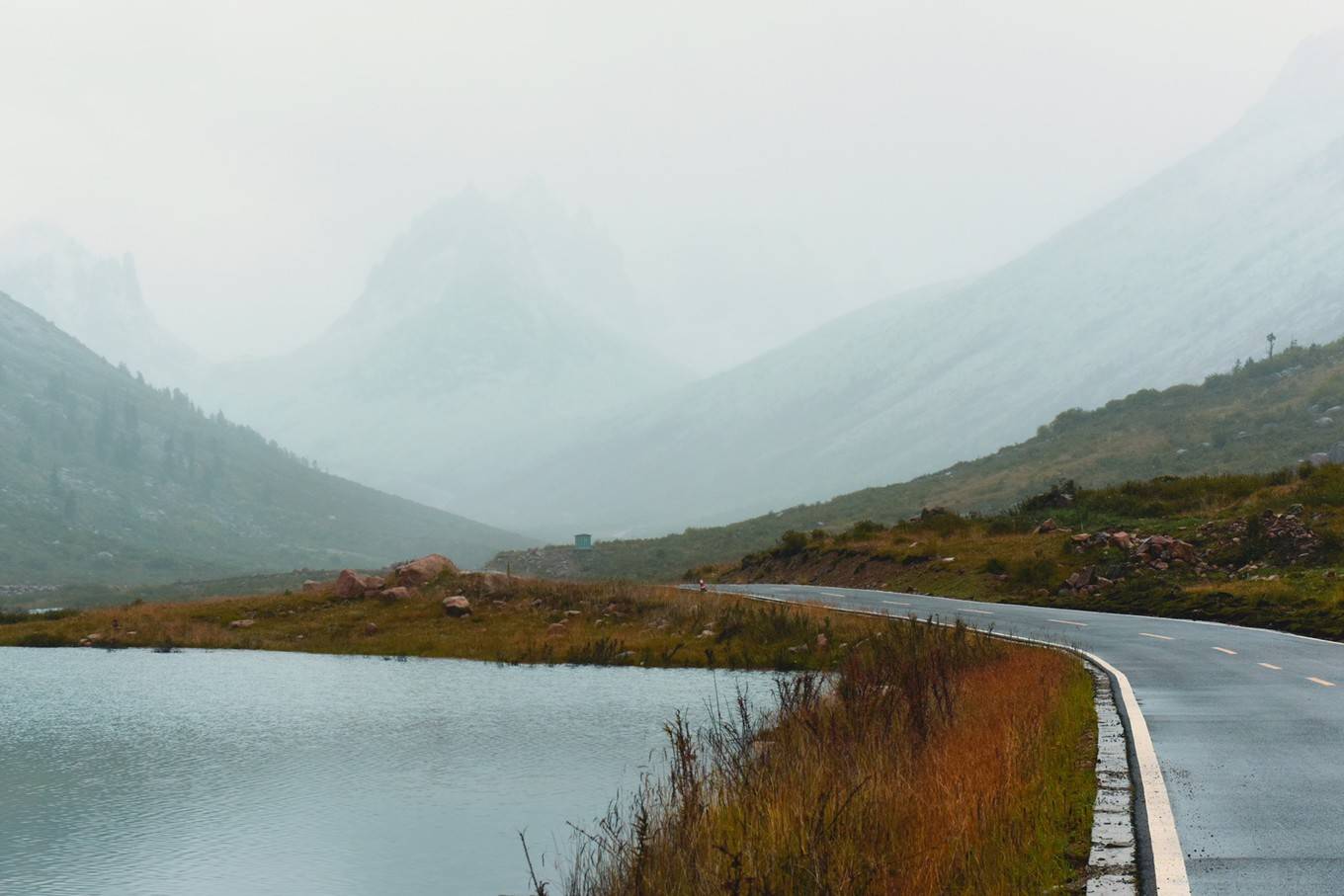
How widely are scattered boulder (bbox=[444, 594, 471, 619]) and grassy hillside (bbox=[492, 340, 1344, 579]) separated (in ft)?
166

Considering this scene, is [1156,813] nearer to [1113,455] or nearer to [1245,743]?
[1245,743]

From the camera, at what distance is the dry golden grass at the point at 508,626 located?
35.8 metres

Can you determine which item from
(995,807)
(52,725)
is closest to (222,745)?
(52,725)

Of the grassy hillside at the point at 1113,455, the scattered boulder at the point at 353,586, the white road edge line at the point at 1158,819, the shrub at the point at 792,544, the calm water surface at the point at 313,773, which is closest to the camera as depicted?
the white road edge line at the point at 1158,819

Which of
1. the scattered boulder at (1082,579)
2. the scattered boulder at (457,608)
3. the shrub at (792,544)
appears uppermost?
the shrub at (792,544)

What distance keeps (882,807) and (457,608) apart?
35452mm

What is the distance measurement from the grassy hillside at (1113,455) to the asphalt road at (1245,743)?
226ft

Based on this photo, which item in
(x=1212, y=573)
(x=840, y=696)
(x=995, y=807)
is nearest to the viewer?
(x=995, y=807)

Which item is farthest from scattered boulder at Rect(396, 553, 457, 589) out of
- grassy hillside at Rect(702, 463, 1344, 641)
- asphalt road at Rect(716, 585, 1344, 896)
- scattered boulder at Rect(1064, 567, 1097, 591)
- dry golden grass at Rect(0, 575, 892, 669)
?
asphalt road at Rect(716, 585, 1344, 896)

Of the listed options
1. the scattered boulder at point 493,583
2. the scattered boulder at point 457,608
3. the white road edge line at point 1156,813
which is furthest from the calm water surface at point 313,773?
the scattered boulder at point 493,583

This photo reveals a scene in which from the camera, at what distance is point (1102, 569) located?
130 feet

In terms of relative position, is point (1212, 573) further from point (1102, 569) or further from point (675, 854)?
point (675, 854)

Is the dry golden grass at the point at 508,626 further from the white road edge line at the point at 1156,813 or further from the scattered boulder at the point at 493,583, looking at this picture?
the white road edge line at the point at 1156,813

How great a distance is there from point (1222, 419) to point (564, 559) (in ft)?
201
